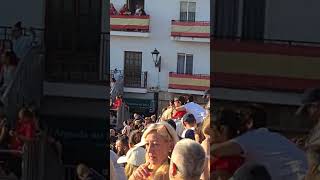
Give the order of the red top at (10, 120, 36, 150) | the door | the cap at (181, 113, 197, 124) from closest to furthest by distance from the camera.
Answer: the door → the red top at (10, 120, 36, 150) → the cap at (181, 113, 197, 124)

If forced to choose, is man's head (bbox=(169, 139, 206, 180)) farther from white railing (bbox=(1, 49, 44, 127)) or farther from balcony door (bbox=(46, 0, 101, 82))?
white railing (bbox=(1, 49, 44, 127))

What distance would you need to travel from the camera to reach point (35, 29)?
1681 mm

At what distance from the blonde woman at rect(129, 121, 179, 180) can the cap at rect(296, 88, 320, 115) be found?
453mm

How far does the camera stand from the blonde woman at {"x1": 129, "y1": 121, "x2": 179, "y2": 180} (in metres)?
1.92

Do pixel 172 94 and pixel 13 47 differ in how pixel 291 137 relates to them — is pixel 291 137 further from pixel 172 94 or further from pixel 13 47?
pixel 13 47

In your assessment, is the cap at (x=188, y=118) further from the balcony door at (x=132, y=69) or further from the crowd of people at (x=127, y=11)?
the crowd of people at (x=127, y=11)

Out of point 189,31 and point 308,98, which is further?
point 189,31

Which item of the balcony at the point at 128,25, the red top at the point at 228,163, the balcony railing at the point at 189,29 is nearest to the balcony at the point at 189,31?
the balcony railing at the point at 189,29

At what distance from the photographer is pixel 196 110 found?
2.02m

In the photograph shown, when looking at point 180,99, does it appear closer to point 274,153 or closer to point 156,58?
point 156,58

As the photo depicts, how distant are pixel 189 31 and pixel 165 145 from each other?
0.40 m

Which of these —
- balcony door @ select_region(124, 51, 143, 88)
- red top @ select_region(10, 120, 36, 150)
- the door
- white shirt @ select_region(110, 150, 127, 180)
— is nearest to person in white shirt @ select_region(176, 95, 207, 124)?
balcony door @ select_region(124, 51, 143, 88)

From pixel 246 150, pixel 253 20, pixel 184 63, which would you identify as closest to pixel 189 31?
pixel 184 63

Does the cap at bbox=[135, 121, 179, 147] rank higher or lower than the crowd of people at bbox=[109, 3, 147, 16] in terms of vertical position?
lower
